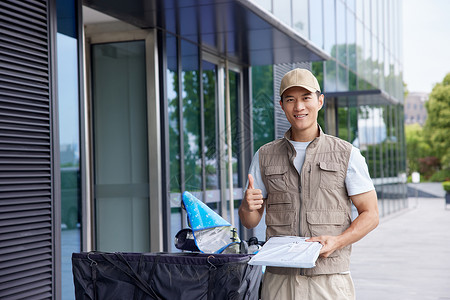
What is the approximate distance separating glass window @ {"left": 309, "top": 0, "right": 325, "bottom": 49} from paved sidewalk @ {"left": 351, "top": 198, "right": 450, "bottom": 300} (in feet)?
15.2

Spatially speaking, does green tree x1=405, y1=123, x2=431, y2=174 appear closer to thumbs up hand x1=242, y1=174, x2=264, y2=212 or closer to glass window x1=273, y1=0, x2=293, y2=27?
glass window x1=273, y1=0, x2=293, y2=27

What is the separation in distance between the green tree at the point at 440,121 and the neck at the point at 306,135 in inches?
1738

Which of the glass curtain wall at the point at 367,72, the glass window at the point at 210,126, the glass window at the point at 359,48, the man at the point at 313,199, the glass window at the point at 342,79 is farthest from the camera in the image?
the glass window at the point at 359,48

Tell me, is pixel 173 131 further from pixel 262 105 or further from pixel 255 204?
pixel 255 204

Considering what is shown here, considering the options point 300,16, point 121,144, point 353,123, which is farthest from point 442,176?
point 121,144

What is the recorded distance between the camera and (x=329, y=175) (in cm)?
260

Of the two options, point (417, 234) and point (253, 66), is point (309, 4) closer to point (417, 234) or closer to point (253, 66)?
point (253, 66)

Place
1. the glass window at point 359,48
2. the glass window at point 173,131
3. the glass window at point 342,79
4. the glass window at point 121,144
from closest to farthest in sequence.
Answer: the glass window at point 121,144, the glass window at point 173,131, the glass window at point 342,79, the glass window at point 359,48

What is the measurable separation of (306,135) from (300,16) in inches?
344

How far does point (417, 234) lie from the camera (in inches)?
599

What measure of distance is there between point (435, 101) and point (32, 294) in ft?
147

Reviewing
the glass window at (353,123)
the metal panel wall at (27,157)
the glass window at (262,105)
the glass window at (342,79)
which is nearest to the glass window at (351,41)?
→ the glass window at (342,79)

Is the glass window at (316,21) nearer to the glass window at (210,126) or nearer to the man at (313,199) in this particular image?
the glass window at (210,126)

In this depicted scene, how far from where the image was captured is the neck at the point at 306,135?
2676mm
